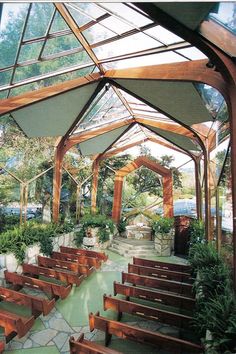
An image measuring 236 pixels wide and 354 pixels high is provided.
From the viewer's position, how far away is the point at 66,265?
934cm

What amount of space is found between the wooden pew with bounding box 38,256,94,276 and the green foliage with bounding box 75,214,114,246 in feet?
14.3

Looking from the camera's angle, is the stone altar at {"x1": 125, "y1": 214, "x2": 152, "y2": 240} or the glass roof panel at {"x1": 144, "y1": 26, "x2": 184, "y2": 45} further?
the stone altar at {"x1": 125, "y1": 214, "x2": 152, "y2": 240}

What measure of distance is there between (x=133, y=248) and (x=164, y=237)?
175 centimetres

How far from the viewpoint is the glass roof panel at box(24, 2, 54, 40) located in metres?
4.94

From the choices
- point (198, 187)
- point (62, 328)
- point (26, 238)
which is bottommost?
point (62, 328)

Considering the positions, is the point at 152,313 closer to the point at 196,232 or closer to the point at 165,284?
the point at 165,284

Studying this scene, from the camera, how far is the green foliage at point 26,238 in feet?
30.6

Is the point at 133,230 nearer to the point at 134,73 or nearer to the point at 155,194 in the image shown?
the point at 155,194

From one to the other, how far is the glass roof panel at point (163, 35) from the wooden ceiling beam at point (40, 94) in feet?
10.3

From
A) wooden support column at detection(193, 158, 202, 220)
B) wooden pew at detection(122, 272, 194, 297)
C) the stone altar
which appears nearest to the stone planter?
wooden support column at detection(193, 158, 202, 220)

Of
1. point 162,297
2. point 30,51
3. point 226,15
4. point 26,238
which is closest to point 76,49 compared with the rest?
point 30,51

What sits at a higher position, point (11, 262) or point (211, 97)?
point (211, 97)

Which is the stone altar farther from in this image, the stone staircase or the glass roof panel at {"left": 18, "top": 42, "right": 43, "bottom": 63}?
the glass roof panel at {"left": 18, "top": 42, "right": 43, "bottom": 63}

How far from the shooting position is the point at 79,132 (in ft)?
43.1
